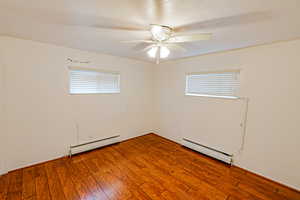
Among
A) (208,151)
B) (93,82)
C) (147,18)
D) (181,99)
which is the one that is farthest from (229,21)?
(93,82)

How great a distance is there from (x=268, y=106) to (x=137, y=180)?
231 centimetres

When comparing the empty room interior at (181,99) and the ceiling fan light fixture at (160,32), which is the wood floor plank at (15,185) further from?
the ceiling fan light fixture at (160,32)

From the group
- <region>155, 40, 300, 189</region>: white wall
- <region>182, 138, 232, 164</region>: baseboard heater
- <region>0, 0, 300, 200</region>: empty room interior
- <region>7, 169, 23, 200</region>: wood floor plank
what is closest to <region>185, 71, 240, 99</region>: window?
<region>0, 0, 300, 200</region>: empty room interior

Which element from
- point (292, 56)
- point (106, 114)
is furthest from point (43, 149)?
point (292, 56)

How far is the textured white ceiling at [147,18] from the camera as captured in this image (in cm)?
110

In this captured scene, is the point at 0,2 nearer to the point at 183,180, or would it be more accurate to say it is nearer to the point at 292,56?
the point at 183,180

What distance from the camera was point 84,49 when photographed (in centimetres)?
250

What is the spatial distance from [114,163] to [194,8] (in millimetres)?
2557

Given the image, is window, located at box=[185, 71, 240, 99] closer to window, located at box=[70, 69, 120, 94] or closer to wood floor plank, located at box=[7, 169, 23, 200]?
window, located at box=[70, 69, 120, 94]

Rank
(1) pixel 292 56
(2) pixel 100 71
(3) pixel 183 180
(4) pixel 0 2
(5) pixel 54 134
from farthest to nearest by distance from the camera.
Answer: (2) pixel 100 71
(5) pixel 54 134
(3) pixel 183 180
(1) pixel 292 56
(4) pixel 0 2

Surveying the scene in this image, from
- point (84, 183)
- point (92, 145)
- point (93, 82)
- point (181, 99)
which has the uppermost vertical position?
point (93, 82)

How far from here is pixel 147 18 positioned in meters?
1.32

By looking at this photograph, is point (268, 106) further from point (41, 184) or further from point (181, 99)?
point (41, 184)

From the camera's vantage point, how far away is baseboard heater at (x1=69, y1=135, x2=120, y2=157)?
254cm
